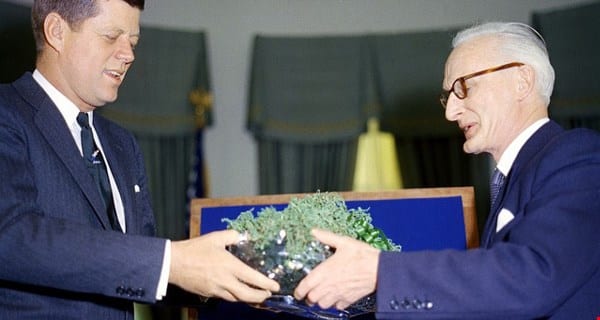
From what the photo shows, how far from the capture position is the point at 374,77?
6047mm

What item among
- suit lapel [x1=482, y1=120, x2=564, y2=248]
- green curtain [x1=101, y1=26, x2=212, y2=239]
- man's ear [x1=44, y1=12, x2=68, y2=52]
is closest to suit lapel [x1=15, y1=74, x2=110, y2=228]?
man's ear [x1=44, y1=12, x2=68, y2=52]

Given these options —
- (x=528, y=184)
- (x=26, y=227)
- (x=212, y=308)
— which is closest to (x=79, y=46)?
(x=26, y=227)

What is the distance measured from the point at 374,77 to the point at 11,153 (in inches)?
166

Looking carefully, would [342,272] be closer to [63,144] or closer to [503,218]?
[503,218]

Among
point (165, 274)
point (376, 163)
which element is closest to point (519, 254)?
point (165, 274)

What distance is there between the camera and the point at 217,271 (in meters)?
2.03

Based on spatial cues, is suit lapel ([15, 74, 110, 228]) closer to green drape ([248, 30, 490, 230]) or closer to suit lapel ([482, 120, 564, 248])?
suit lapel ([482, 120, 564, 248])

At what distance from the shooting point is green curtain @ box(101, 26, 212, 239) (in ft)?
19.0

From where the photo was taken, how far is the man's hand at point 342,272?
6.45 feet

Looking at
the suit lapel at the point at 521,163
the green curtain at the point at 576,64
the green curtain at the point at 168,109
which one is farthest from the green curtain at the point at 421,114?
the suit lapel at the point at 521,163

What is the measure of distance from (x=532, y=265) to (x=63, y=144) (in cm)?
135

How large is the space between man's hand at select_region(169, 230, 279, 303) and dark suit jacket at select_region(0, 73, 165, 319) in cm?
6

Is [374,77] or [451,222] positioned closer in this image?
[451,222]

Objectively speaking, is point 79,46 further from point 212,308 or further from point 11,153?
point 212,308
